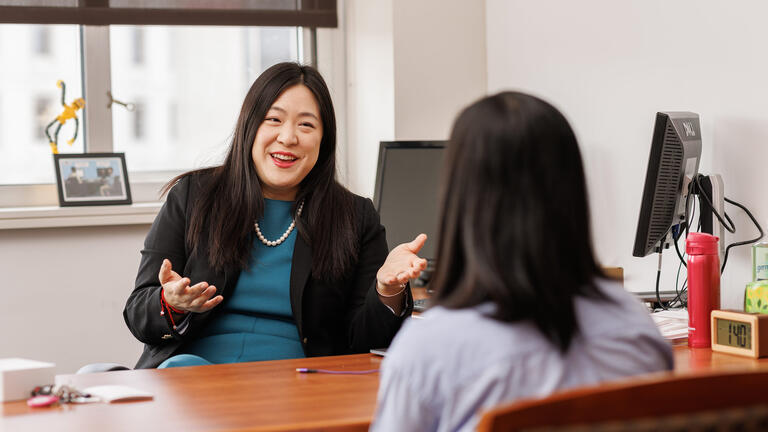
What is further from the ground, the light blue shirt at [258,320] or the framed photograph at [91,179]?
the framed photograph at [91,179]

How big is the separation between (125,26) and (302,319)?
1.88 meters

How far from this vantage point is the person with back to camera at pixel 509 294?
89 centimetres

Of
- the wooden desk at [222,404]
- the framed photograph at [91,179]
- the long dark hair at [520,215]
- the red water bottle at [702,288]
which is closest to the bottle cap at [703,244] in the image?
the red water bottle at [702,288]

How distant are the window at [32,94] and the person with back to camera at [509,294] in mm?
2738

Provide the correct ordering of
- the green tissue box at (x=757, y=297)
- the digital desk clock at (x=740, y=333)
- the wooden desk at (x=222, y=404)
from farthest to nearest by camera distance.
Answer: the green tissue box at (x=757, y=297) → the digital desk clock at (x=740, y=333) → the wooden desk at (x=222, y=404)

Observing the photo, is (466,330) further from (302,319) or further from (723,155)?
(723,155)

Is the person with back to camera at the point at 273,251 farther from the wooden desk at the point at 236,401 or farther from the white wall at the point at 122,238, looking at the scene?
the white wall at the point at 122,238

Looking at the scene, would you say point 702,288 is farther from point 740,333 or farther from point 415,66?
point 415,66

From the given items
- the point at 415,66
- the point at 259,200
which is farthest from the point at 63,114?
the point at 259,200

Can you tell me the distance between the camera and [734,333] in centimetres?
172

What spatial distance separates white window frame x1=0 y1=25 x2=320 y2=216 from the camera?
3.15 m

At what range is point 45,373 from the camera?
1.44m

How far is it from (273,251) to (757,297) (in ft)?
3.56

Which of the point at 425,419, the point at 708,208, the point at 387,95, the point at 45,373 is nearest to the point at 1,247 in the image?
the point at 387,95
